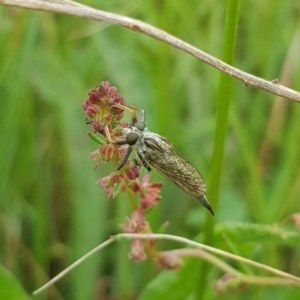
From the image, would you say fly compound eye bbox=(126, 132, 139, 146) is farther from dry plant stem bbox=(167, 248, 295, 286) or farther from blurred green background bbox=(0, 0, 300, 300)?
blurred green background bbox=(0, 0, 300, 300)

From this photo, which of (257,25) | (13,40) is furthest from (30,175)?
(257,25)

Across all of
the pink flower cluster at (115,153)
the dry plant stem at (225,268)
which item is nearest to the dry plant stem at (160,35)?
the pink flower cluster at (115,153)

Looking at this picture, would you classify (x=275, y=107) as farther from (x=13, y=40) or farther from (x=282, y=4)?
(x=13, y=40)

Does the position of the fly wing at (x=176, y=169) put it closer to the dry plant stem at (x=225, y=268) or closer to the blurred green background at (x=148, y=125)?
the dry plant stem at (x=225, y=268)

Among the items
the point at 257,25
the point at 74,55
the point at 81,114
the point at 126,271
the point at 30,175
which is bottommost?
the point at 126,271

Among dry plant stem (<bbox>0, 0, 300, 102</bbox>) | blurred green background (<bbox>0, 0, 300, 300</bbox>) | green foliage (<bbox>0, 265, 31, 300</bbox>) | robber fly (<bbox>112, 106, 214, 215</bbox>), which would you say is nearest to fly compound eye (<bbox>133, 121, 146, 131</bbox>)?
robber fly (<bbox>112, 106, 214, 215</bbox>)

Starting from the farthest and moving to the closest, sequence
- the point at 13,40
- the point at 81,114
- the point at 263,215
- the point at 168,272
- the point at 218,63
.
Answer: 1. the point at 81,114
2. the point at 13,40
3. the point at 263,215
4. the point at 168,272
5. the point at 218,63
